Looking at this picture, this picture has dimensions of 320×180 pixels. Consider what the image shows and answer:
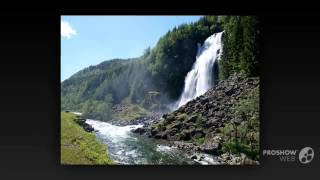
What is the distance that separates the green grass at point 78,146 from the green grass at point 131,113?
28cm

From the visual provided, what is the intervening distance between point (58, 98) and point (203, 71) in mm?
1287

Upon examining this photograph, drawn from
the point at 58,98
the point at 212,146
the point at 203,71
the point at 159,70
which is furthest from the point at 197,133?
the point at 58,98

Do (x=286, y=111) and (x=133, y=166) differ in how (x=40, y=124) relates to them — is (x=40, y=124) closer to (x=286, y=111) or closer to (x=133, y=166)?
(x=133, y=166)

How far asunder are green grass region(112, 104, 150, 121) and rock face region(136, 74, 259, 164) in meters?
0.13

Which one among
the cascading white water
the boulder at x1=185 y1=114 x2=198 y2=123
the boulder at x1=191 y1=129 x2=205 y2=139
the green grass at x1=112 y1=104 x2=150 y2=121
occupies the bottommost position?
the boulder at x1=191 y1=129 x2=205 y2=139

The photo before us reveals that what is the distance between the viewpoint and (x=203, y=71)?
3.75 m

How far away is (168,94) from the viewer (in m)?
3.82

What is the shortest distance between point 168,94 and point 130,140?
0.53 m

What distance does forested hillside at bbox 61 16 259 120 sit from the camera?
3.73m

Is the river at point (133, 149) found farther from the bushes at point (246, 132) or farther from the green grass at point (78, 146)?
the bushes at point (246, 132)

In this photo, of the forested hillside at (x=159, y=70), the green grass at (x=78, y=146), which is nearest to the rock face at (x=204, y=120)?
the forested hillside at (x=159, y=70)

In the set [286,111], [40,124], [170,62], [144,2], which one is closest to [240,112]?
[286,111]

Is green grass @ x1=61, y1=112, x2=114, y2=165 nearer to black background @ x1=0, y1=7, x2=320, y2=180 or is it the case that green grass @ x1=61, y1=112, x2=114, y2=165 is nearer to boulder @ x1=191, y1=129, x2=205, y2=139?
black background @ x1=0, y1=7, x2=320, y2=180

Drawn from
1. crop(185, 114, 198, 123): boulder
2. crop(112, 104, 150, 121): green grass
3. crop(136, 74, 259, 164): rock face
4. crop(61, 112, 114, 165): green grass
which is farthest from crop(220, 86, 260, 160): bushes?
crop(61, 112, 114, 165): green grass
